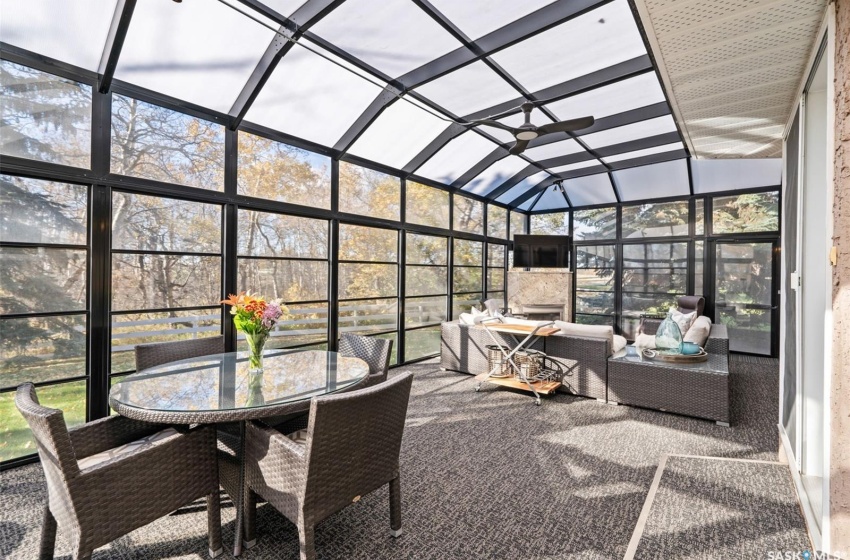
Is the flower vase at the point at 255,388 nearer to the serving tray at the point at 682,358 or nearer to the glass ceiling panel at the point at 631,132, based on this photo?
the serving tray at the point at 682,358

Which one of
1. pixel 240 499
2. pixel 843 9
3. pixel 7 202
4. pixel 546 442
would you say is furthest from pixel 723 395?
pixel 7 202

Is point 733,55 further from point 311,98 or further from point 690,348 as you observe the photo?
point 311,98

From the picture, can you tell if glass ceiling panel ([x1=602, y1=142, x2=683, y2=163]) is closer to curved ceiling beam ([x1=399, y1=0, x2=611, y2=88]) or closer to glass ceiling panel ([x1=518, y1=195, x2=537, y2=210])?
glass ceiling panel ([x1=518, y1=195, x2=537, y2=210])

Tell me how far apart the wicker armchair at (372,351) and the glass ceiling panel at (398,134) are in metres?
2.69

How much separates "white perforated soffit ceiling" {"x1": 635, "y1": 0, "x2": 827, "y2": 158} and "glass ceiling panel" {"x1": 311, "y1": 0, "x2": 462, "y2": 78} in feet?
6.18

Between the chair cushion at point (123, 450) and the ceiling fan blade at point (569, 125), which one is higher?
the ceiling fan blade at point (569, 125)

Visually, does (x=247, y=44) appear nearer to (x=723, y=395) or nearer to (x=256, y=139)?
(x=256, y=139)

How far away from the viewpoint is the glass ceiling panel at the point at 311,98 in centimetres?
359

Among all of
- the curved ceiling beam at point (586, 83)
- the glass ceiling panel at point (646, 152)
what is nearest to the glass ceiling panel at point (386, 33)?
the curved ceiling beam at point (586, 83)

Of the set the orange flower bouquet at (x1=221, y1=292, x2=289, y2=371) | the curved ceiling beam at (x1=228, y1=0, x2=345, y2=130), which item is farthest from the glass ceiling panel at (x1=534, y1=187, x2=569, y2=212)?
the orange flower bouquet at (x1=221, y1=292, x2=289, y2=371)

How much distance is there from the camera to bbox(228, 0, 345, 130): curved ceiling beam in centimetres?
291

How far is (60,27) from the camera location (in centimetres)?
271

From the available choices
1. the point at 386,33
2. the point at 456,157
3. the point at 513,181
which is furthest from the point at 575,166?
the point at 386,33

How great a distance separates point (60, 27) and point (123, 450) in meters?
Answer: 2.86
